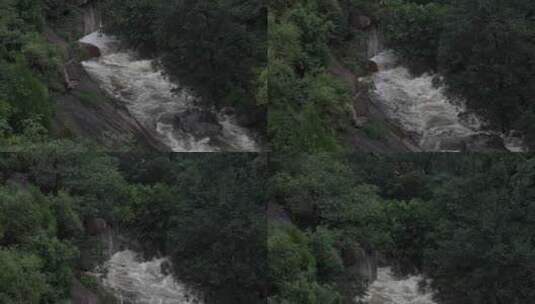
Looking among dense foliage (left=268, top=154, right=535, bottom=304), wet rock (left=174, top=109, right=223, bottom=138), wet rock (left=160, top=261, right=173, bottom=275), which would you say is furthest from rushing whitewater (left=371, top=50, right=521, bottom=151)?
wet rock (left=160, top=261, right=173, bottom=275)

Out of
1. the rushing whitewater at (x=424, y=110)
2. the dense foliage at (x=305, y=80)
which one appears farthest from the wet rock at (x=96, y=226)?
the rushing whitewater at (x=424, y=110)

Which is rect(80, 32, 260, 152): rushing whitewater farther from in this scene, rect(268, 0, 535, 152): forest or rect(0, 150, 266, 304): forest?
rect(268, 0, 535, 152): forest

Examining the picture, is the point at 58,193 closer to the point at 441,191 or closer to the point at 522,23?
the point at 441,191

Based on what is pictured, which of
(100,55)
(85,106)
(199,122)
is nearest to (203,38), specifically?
(199,122)

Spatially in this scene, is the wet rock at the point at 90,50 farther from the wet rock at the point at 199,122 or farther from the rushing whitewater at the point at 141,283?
the rushing whitewater at the point at 141,283

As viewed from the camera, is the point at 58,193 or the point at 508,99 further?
the point at 58,193

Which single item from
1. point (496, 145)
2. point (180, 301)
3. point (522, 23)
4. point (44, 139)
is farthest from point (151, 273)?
point (522, 23)
